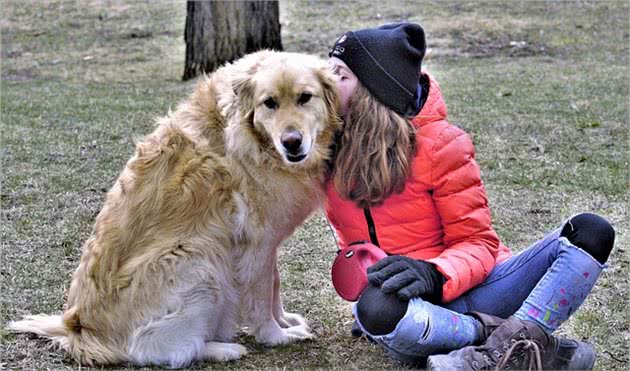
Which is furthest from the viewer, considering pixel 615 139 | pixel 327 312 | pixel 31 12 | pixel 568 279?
pixel 31 12

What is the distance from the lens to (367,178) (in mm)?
3385

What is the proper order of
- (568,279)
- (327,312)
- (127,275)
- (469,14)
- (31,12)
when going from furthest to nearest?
(31,12) < (469,14) < (327,312) < (127,275) < (568,279)

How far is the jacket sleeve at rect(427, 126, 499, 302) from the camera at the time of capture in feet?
10.9

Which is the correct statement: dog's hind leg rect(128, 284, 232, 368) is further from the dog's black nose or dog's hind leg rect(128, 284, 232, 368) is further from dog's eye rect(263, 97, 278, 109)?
dog's eye rect(263, 97, 278, 109)

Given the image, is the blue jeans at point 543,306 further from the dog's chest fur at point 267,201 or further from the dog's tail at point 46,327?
the dog's tail at point 46,327

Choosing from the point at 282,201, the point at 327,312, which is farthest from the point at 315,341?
the point at 282,201

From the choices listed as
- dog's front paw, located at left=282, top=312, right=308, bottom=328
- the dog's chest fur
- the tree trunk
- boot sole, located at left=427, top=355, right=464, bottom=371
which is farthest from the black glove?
the tree trunk

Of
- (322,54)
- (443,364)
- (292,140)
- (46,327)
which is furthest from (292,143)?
(322,54)

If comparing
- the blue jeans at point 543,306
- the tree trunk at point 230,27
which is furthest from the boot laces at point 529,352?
the tree trunk at point 230,27

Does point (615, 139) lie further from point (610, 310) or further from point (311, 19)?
point (311, 19)

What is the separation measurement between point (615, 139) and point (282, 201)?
414 centimetres

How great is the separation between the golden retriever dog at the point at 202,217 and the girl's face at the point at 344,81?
0.16ft

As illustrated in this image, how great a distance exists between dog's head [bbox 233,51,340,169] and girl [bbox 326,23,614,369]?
0.10m

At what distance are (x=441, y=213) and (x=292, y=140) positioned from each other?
A: 639 millimetres
